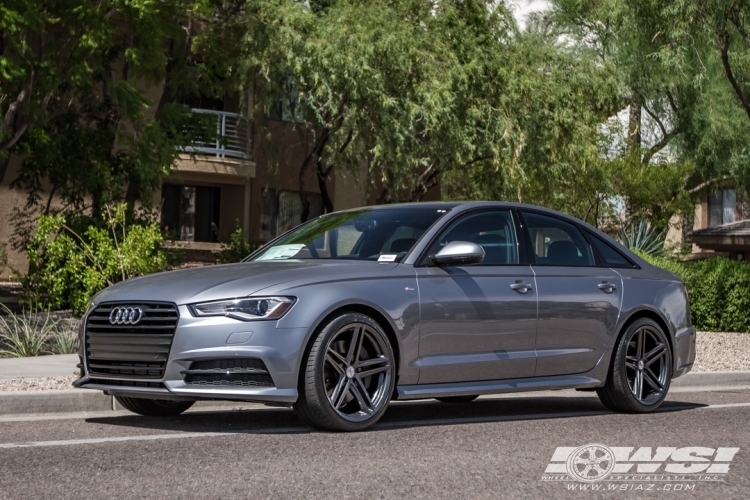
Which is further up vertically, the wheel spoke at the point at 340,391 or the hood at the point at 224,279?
the hood at the point at 224,279

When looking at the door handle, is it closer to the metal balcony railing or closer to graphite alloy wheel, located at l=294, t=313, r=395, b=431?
graphite alloy wheel, located at l=294, t=313, r=395, b=431

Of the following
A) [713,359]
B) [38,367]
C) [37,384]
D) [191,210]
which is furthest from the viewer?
[191,210]

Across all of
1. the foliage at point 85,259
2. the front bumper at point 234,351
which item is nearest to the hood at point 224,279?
the front bumper at point 234,351

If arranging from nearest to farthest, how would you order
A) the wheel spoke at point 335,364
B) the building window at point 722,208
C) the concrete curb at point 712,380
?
the wheel spoke at point 335,364, the concrete curb at point 712,380, the building window at point 722,208

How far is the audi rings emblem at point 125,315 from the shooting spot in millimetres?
7812

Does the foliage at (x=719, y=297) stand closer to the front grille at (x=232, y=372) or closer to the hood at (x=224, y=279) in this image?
the hood at (x=224, y=279)

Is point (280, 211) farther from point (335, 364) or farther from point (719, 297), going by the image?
point (335, 364)

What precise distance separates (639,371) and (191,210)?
24.7m

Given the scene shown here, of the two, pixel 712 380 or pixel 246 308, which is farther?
pixel 712 380

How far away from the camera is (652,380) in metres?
9.98

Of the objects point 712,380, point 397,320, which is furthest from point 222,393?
point 712,380

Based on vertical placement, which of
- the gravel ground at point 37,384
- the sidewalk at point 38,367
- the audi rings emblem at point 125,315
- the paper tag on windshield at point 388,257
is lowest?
the sidewalk at point 38,367

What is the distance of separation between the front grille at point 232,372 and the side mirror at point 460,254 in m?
1.65

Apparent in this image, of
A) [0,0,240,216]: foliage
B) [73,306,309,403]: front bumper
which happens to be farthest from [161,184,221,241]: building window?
[73,306,309,403]: front bumper
